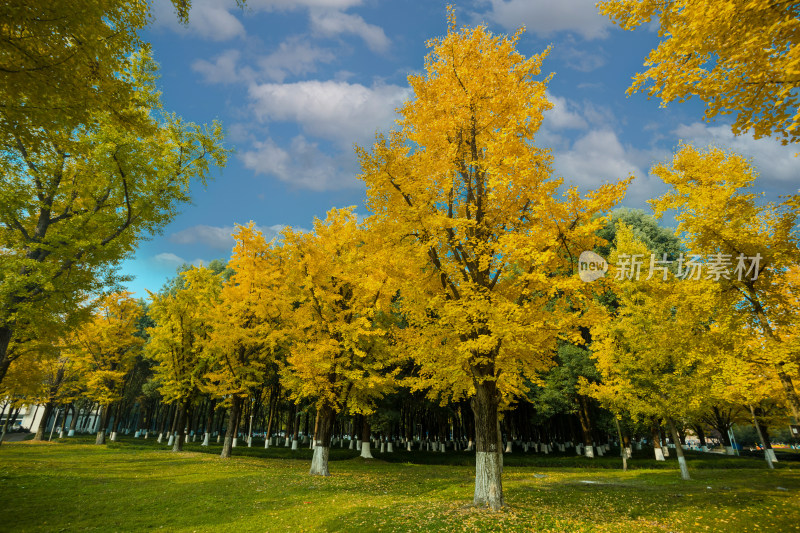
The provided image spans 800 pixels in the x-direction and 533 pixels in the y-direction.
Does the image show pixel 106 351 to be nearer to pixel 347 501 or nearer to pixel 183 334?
pixel 183 334

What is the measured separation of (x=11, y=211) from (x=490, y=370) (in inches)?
604

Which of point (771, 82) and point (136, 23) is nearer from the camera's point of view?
point (771, 82)

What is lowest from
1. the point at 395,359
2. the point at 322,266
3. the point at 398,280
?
the point at 395,359

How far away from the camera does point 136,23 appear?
7.28m

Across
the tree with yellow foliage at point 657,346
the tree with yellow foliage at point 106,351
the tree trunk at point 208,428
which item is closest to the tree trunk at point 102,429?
the tree with yellow foliage at point 106,351

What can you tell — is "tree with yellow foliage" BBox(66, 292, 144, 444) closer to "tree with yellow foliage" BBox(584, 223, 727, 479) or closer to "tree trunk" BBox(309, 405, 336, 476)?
"tree trunk" BBox(309, 405, 336, 476)

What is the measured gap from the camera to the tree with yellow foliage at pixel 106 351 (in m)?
29.5

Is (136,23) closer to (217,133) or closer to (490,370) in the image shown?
(217,133)

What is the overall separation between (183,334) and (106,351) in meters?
10.2

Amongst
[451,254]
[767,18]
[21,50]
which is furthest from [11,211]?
[767,18]

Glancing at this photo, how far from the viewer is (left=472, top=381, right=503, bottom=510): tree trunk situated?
33.3 feet

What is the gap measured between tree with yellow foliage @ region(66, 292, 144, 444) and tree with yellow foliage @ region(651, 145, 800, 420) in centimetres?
3742

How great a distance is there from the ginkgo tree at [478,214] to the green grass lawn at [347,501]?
236cm

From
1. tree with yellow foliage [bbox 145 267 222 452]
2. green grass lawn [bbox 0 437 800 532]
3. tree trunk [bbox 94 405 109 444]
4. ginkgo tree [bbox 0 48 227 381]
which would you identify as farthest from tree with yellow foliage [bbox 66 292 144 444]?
ginkgo tree [bbox 0 48 227 381]
